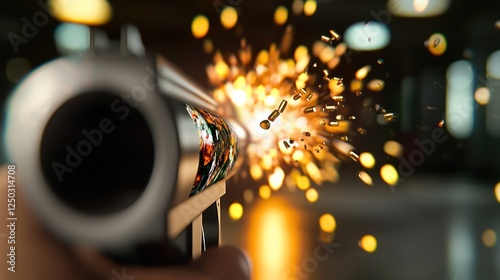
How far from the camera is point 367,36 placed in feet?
4.30

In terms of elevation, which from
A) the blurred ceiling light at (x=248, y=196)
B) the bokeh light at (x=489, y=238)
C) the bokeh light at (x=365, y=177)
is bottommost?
the blurred ceiling light at (x=248, y=196)

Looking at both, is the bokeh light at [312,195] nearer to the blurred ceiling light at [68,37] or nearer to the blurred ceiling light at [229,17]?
the blurred ceiling light at [229,17]

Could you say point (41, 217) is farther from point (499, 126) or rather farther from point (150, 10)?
point (499, 126)

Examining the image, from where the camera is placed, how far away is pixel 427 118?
4.31 feet

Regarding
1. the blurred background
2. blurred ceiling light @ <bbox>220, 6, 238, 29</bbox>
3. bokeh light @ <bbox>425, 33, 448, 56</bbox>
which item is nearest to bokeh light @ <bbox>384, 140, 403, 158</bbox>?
the blurred background

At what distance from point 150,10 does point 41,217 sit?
3.24 ft

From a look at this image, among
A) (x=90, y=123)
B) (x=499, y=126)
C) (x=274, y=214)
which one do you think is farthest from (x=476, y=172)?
(x=90, y=123)

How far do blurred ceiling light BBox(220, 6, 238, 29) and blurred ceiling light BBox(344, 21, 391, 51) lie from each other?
0.28m

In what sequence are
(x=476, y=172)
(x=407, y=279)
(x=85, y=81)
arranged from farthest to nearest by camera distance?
1. (x=476, y=172)
2. (x=407, y=279)
3. (x=85, y=81)

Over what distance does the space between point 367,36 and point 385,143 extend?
28 cm

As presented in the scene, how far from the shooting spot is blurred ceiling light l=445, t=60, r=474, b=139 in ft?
4.31

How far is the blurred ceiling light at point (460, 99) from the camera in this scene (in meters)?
1.31

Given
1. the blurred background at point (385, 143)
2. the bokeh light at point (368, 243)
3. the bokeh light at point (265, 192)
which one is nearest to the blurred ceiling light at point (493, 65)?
the blurred background at point (385, 143)

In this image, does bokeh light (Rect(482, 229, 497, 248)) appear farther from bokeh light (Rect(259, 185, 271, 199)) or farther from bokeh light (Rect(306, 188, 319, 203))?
bokeh light (Rect(259, 185, 271, 199))
